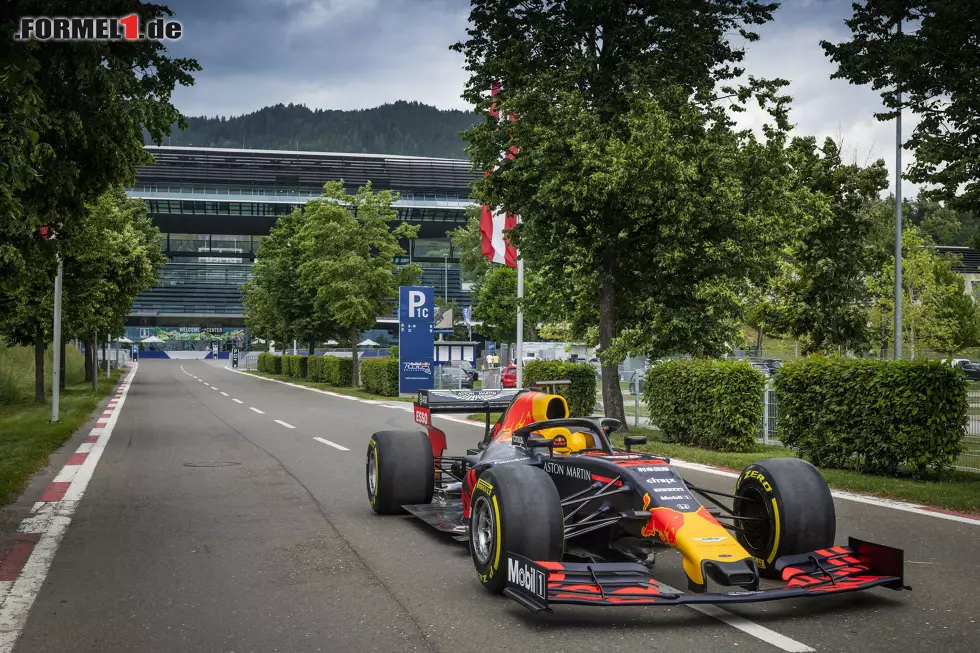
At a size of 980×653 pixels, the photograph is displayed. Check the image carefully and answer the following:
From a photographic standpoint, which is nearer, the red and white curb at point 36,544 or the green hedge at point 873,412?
the red and white curb at point 36,544

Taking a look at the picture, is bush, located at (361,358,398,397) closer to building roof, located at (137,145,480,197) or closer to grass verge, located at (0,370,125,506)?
grass verge, located at (0,370,125,506)

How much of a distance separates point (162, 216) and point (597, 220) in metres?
94.3

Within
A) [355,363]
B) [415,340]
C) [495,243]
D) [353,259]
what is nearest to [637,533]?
[495,243]

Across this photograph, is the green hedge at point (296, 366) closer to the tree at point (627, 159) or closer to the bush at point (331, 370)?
the bush at point (331, 370)

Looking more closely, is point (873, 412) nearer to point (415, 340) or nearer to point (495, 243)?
point (495, 243)

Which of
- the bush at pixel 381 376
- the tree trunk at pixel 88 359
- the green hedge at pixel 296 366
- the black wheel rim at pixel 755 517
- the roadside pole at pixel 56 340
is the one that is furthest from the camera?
the green hedge at pixel 296 366

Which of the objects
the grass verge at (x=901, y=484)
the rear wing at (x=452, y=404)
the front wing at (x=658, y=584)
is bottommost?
the grass verge at (x=901, y=484)

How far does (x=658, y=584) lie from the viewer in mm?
5000

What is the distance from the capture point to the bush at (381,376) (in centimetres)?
3167

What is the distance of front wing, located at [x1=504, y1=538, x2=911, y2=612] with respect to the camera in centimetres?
478

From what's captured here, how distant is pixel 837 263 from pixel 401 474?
1003 inches

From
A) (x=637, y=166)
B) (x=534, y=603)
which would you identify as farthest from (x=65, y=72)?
(x=637, y=166)

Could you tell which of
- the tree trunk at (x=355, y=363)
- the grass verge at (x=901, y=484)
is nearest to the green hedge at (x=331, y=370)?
the tree trunk at (x=355, y=363)

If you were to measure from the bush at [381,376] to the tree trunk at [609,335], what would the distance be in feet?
48.0
